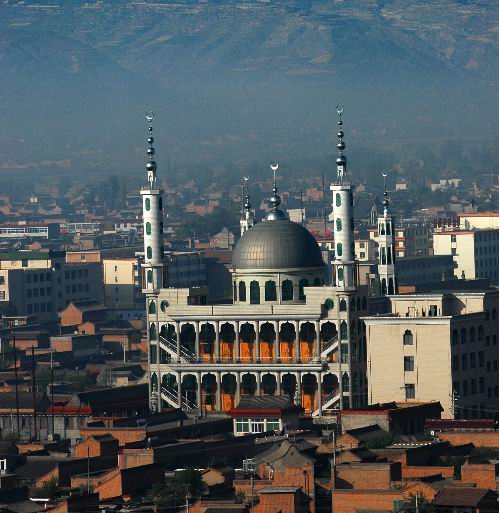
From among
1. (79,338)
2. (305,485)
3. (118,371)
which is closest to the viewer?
(305,485)

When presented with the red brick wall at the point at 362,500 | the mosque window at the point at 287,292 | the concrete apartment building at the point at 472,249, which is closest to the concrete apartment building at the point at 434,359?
the mosque window at the point at 287,292

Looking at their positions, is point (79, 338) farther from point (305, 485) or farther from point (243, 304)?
point (305, 485)

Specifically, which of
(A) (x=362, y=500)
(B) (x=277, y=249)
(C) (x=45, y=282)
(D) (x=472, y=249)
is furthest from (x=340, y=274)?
(D) (x=472, y=249)

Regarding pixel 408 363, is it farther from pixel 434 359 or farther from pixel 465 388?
pixel 465 388

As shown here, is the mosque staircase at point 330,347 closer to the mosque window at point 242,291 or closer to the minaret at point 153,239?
the mosque window at point 242,291

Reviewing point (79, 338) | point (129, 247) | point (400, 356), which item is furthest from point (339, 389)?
point (129, 247)
